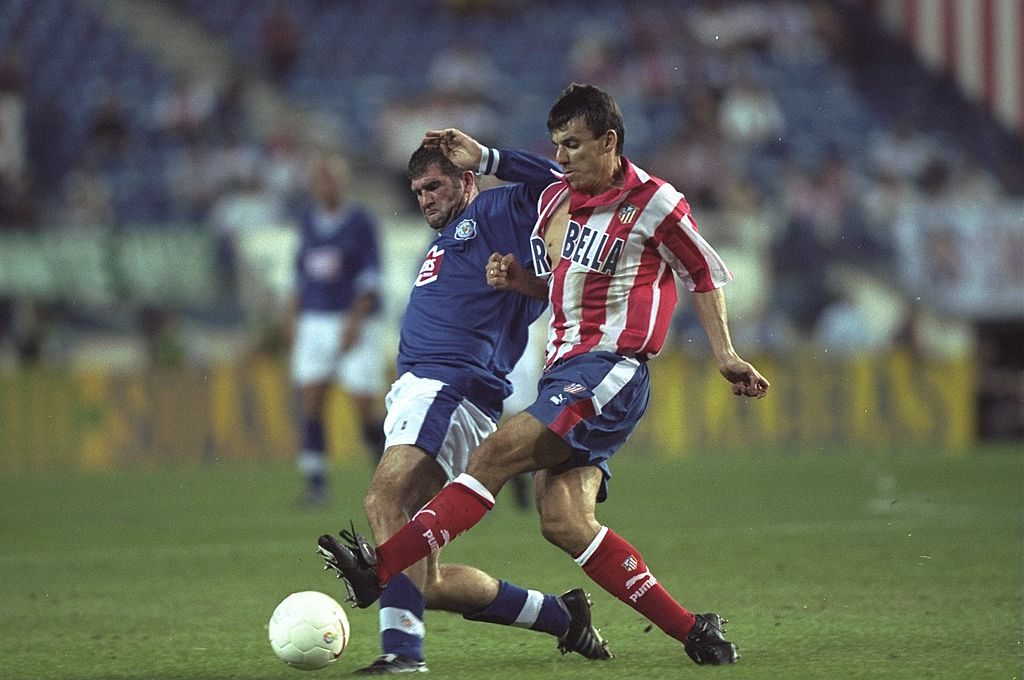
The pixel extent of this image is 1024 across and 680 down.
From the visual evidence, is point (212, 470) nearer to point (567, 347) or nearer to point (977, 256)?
point (977, 256)

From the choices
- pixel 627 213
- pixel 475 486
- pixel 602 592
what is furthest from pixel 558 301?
pixel 602 592

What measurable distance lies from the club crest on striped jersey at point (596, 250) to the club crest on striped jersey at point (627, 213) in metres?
0.06

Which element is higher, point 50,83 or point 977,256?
point 50,83

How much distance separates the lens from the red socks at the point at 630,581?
5.29 metres

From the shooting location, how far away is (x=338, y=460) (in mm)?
16203

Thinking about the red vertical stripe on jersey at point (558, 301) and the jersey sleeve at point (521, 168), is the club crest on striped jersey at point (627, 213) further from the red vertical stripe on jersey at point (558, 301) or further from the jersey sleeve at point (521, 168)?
the jersey sleeve at point (521, 168)

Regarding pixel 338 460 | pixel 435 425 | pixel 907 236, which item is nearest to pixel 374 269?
pixel 338 460

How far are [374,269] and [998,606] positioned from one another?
5790 millimetres

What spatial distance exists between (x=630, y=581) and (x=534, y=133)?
14845mm

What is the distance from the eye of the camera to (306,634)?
5133mm

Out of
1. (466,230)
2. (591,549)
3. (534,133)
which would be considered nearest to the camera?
(591,549)

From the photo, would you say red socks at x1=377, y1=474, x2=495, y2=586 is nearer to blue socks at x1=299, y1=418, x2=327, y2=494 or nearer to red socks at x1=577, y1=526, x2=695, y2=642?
red socks at x1=577, y1=526, x2=695, y2=642

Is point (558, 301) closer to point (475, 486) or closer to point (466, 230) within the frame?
point (466, 230)

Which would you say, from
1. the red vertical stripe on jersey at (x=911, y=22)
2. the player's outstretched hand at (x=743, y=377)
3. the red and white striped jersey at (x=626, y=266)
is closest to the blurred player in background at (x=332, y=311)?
the red and white striped jersey at (x=626, y=266)
